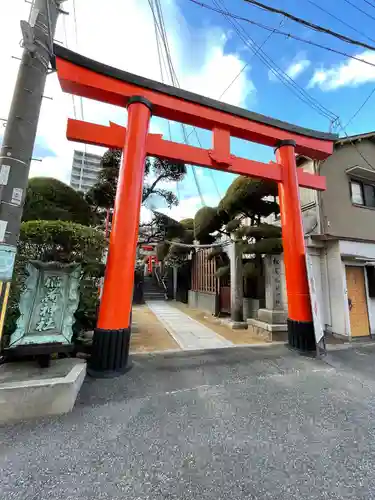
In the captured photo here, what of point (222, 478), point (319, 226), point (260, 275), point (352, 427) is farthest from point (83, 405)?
point (319, 226)

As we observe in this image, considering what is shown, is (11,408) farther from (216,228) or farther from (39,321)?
(216,228)

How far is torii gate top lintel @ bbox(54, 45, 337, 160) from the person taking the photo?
364 centimetres

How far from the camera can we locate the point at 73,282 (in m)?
3.00

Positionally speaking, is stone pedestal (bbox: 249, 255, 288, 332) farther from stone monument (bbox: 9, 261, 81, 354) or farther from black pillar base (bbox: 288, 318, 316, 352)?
stone monument (bbox: 9, 261, 81, 354)

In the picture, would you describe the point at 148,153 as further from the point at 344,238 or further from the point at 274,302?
the point at 344,238

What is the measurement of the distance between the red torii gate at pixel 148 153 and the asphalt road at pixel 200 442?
907mm

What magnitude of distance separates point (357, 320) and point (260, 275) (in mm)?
2691

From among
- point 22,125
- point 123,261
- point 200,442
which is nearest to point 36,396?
point 200,442

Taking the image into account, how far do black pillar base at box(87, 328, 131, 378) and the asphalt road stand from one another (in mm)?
205

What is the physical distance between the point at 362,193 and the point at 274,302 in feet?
15.8

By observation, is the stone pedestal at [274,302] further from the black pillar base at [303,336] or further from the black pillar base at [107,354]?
the black pillar base at [107,354]

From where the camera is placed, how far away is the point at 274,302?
5.49 metres

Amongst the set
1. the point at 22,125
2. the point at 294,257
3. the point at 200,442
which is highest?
the point at 22,125

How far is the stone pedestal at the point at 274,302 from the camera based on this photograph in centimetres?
532
